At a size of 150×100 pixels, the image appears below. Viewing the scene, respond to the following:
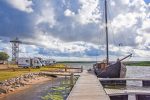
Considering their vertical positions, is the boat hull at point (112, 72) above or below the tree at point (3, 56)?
below

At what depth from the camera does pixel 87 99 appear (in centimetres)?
2453

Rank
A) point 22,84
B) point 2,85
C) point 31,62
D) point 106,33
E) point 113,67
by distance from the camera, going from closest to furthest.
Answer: point 2,85 → point 22,84 → point 113,67 → point 106,33 → point 31,62

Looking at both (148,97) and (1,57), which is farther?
(1,57)

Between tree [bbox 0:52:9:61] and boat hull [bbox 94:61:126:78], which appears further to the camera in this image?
tree [bbox 0:52:9:61]

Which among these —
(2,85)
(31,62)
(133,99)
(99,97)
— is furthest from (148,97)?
(31,62)

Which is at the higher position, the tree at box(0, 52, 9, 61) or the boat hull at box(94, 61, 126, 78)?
the tree at box(0, 52, 9, 61)

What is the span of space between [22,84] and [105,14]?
31.3 m

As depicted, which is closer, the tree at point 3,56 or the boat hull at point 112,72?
the boat hull at point 112,72

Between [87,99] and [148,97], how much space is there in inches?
512

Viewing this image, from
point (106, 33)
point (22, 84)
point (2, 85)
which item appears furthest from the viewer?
point (106, 33)

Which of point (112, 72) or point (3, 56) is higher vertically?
point (3, 56)

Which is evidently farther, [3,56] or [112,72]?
[3,56]

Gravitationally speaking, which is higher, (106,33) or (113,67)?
(106,33)

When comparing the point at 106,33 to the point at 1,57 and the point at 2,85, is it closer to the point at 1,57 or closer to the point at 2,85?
the point at 2,85
